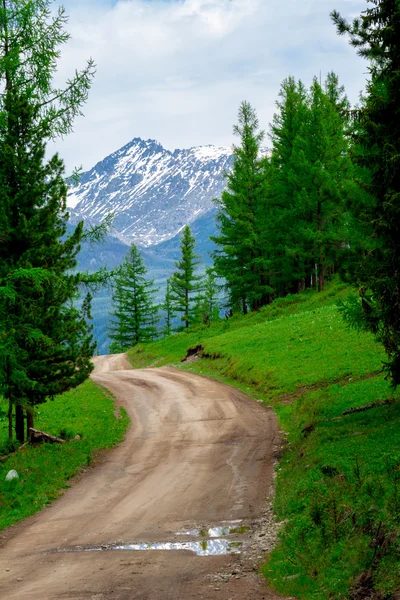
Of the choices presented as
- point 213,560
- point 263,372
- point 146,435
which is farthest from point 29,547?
point 263,372

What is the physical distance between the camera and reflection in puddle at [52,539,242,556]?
34.1ft

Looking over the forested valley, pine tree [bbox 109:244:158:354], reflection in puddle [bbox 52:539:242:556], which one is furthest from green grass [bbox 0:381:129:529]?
pine tree [bbox 109:244:158:354]

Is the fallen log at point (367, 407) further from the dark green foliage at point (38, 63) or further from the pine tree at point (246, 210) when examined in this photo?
the pine tree at point (246, 210)

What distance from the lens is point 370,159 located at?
1404cm

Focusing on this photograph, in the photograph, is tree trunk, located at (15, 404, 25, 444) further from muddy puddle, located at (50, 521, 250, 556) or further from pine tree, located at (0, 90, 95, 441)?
muddy puddle, located at (50, 521, 250, 556)

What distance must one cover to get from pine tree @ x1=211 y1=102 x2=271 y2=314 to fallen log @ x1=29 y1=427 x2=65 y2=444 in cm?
3056

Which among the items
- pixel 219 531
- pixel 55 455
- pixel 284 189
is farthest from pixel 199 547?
pixel 284 189

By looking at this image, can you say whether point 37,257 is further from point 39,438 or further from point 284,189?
point 284,189

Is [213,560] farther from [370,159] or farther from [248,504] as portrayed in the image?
[370,159]

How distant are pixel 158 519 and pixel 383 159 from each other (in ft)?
33.3

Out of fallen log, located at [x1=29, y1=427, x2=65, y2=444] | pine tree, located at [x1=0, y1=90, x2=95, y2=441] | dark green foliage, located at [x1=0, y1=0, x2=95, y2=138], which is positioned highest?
dark green foliage, located at [x1=0, y1=0, x2=95, y2=138]

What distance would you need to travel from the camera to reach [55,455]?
17.9m

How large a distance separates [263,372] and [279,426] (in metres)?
8.01

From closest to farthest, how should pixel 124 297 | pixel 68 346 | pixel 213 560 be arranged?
pixel 213 560
pixel 68 346
pixel 124 297
